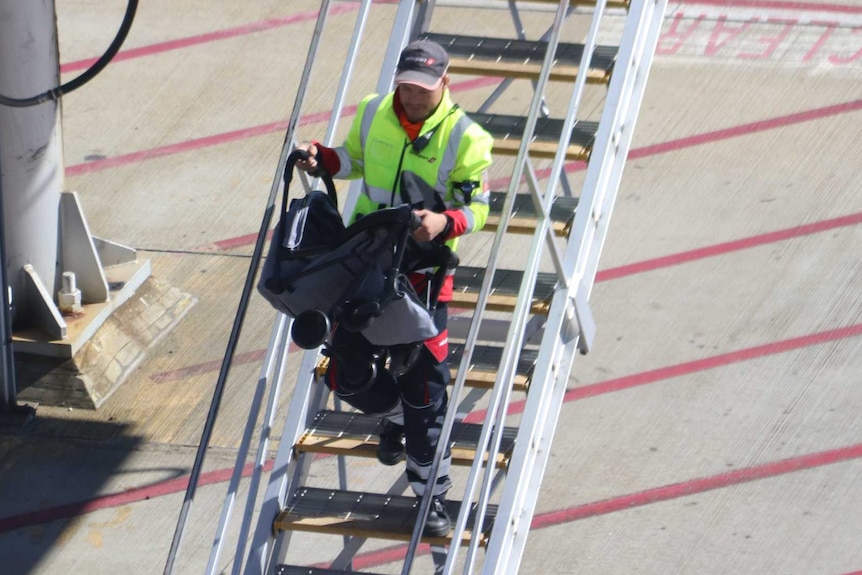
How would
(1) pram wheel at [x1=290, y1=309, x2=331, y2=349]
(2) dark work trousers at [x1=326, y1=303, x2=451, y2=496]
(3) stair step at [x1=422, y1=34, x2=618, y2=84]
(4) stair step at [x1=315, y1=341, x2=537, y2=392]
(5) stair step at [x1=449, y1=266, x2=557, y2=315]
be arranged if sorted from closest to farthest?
1. (1) pram wheel at [x1=290, y1=309, x2=331, y2=349]
2. (2) dark work trousers at [x1=326, y1=303, x2=451, y2=496]
3. (4) stair step at [x1=315, y1=341, x2=537, y2=392]
4. (5) stair step at [x1=449, y1=266, x2=557, y2=315]
5. (3) stair step at [x1=422, y1=34, x2=618, y2=84]

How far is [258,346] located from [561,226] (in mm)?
3137

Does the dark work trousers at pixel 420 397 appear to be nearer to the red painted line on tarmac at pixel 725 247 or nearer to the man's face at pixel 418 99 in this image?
the man's face at pixel 418 99

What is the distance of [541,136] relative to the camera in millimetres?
7465

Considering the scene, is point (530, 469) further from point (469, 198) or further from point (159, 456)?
point (159, 456)

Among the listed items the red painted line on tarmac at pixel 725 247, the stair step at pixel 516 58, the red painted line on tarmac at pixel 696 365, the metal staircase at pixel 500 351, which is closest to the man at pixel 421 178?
the metal staircase at pixel 500 351

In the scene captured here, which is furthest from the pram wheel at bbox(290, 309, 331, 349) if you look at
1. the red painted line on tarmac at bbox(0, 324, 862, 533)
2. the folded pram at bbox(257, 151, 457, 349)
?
the red painted line on tarmac at bbox(0, 324, 862, 533)

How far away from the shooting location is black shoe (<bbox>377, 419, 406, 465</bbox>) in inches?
261

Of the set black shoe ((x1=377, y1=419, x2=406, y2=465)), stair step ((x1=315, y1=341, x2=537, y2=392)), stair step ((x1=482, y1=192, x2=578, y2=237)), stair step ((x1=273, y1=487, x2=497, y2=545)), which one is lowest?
stair step ((x1=273, y1=487, x2=497, y2=545))

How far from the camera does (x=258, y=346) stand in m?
9.68

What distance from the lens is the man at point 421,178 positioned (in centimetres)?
602

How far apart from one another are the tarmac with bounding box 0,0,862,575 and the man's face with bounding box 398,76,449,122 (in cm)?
313

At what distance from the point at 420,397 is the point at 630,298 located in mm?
3742

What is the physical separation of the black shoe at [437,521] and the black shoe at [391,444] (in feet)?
0.96

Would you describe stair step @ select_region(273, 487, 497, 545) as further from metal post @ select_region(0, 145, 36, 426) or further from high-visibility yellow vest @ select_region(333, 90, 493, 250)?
metal post @ select_region(0, 145, 36, 426)
